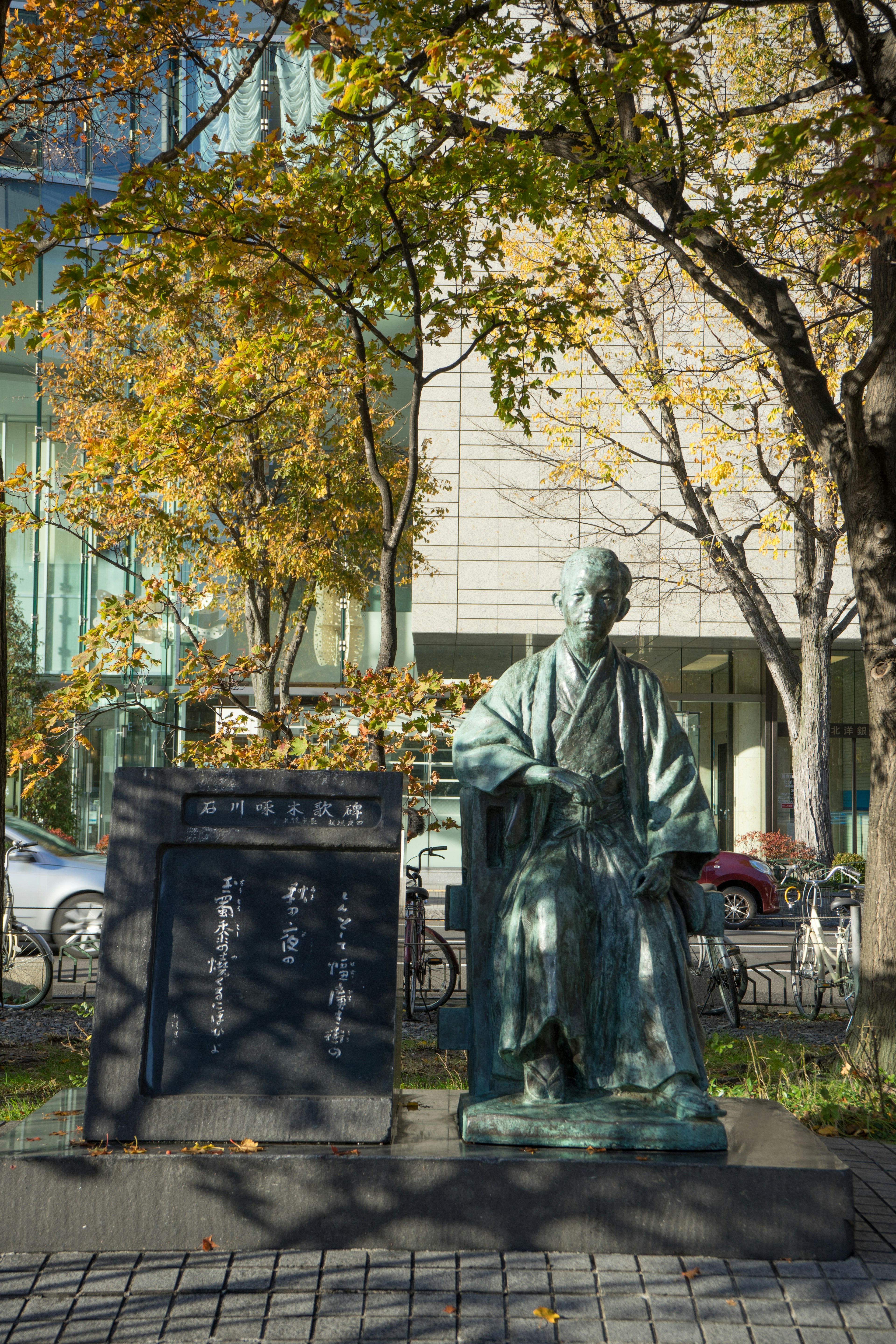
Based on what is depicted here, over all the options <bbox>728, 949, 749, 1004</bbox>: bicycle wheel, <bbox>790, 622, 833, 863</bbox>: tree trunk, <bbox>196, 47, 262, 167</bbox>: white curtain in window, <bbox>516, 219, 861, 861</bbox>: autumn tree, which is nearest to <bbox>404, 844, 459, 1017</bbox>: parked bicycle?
<bbox>728, 949, 749, 1004</bbox>: bicycle wheel

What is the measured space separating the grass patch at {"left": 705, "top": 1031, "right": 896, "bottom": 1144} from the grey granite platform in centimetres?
137

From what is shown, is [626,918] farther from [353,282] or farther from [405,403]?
[405,403]

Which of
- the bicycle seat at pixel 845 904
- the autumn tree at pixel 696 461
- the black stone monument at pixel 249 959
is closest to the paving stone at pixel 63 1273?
the black stone monument at pixel 249 959

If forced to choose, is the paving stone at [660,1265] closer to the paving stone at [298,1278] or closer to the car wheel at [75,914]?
the paving stone at [298,1278]

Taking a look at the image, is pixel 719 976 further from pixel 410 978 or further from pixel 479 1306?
pixel 479 1306

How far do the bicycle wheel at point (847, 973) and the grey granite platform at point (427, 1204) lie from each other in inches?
223

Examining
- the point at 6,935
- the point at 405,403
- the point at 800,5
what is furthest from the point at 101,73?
Answer: the point at 405,403

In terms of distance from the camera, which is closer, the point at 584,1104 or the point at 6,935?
the point at 584,1104

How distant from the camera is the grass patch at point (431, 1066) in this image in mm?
6504

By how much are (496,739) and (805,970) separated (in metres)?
6.52

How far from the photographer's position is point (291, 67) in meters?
17.9

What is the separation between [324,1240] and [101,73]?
302 inches

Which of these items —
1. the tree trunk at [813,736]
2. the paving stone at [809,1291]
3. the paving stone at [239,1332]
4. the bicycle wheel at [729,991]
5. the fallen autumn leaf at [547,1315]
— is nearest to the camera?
the paving stone at [239,1332]

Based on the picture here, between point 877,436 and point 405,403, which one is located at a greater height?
point 405,403
